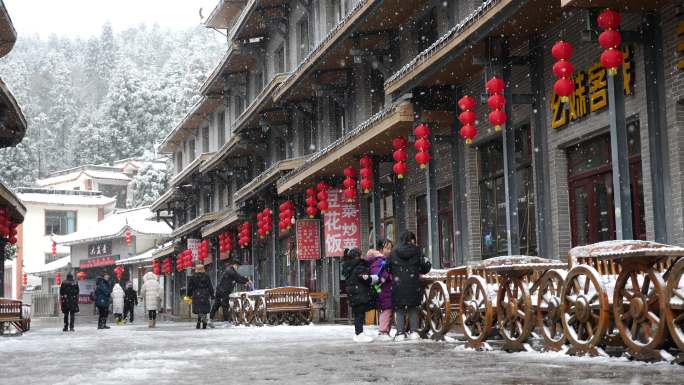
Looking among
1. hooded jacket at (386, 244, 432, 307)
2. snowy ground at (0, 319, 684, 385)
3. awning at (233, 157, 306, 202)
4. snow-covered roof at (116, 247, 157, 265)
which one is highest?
awning at (233, 157, 306, 202)

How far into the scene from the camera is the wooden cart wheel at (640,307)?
310 inches

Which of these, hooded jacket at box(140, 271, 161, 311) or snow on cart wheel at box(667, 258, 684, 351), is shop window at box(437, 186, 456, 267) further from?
hooded jacket at box(140, 271, 161, 311)

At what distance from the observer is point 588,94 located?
45.4 ft

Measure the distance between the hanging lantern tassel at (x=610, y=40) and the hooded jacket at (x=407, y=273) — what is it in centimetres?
398

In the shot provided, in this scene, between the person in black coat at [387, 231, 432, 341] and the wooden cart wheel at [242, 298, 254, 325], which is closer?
the person in black coat at [387, 231, 432, 341]

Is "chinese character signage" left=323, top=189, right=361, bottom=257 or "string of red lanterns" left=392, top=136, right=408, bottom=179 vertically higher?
"string of red lanterns" left=392, top=136, right=408, bottom=179

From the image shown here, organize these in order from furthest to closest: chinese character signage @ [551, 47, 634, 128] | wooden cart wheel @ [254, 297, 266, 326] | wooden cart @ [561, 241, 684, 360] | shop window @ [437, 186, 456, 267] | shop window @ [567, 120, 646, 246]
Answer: wooden cart wheel @ [254, 297, 266, 326], shop window @ [437, 186, 456, 267], shop window @ [567, 120, 646, 246], chinese character signage @ [551, 47, 634, 128], wooden cart @ [561, 241, 684, 360]

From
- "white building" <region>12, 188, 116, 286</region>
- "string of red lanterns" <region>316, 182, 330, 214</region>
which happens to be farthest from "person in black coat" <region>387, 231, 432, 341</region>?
"white building" <region>12, 188, 116, 286</region>

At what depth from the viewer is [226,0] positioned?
38.0 metres

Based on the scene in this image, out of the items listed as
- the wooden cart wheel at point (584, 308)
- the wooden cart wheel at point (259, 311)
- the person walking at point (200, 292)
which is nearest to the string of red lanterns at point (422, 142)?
the wooden cart wheel at point (584, 308)

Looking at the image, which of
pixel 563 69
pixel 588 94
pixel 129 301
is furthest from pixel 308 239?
pixel 563 69

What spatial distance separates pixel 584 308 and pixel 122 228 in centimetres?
5590

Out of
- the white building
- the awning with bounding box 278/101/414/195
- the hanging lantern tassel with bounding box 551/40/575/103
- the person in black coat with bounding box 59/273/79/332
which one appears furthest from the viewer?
the white building

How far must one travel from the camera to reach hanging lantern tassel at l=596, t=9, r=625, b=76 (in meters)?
11.1
